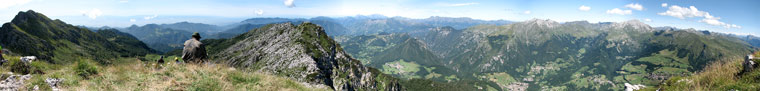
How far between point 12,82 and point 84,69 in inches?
77.8

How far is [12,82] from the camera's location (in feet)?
36.7

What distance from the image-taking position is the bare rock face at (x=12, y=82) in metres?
10.7

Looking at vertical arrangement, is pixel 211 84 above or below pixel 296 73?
above

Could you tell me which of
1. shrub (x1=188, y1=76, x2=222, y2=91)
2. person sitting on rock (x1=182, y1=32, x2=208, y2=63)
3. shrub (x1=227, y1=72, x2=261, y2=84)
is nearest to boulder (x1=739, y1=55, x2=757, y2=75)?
shrub (x1=227, y1=72, x2=261, y2=84)

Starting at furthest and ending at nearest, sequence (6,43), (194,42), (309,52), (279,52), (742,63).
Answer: (6,43)
(279,52)
(309,52)
(194,42)
(742,63)

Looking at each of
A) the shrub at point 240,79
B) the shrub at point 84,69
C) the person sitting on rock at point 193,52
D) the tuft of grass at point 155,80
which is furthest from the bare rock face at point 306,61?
the shrub at point 84,69

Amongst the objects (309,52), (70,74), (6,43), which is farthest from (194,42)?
(6,43)

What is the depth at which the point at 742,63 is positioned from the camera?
12.9 meters

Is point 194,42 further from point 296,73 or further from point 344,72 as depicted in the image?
point 344,72

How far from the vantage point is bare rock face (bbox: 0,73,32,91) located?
35.0 ft

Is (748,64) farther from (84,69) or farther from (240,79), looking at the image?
(84,69)

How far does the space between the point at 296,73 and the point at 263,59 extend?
27662 millimetres

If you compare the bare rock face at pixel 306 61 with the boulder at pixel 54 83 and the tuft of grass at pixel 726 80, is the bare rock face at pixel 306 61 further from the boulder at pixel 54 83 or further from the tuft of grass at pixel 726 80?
the tuft of grass at pixel 726 80

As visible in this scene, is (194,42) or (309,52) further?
(309,52)
